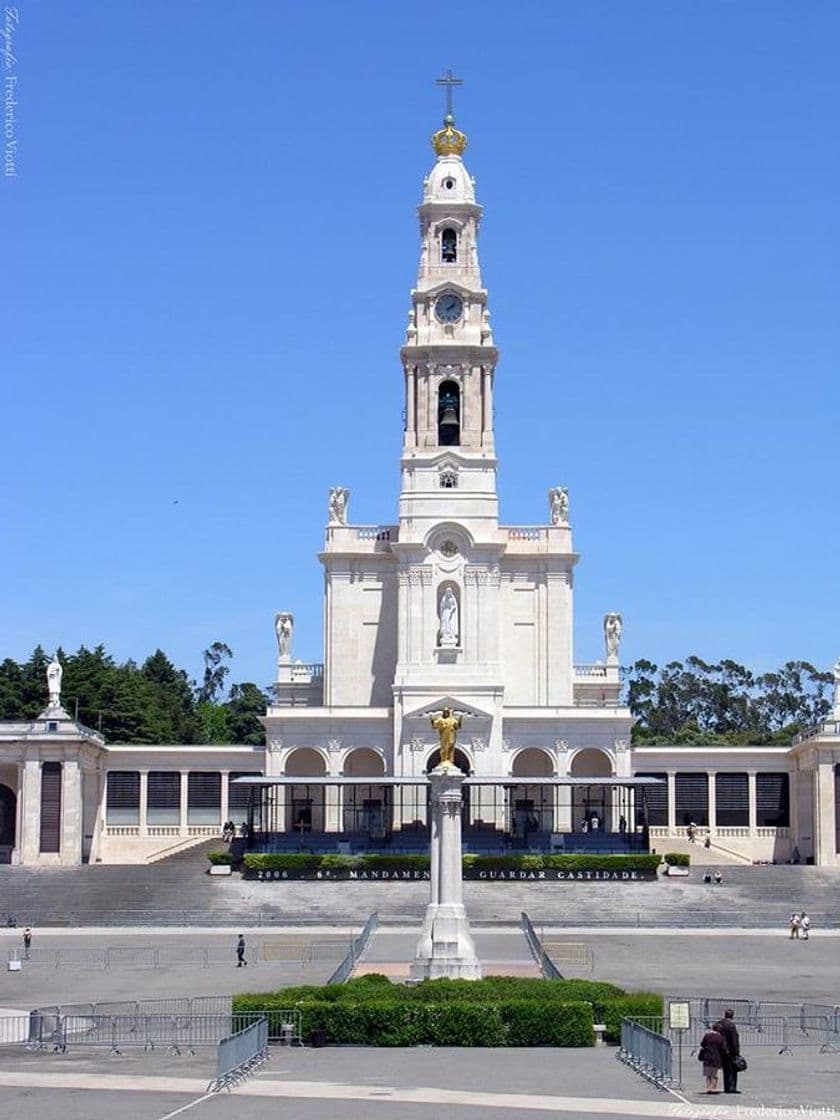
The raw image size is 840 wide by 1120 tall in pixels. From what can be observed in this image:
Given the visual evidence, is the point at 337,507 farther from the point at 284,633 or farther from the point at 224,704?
the point at 224,704

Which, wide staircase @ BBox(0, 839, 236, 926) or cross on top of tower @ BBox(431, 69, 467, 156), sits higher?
cross on top of tower @ BBox(431, 69, 467, 156)

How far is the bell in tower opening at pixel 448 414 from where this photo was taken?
9719 cm

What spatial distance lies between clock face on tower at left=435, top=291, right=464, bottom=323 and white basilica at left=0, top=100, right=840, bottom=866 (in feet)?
0.23

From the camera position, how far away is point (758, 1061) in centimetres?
3641

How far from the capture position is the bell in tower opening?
319 feet

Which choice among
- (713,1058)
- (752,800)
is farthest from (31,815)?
(713,1058)

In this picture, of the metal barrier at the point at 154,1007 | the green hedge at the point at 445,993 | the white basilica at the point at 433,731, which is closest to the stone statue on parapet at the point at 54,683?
the white basilica at the point at 433,731

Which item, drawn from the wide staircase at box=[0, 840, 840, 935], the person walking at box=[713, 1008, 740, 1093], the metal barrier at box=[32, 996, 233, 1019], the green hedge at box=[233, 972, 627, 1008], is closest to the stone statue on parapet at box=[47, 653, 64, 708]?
the wide staircase at box=[0, 840, 840, 935]

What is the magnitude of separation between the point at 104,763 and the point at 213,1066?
211 feet

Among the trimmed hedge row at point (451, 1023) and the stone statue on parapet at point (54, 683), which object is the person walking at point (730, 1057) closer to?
the trimmed hedge row at point (451, 1023)

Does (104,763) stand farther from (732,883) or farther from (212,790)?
(732,883)

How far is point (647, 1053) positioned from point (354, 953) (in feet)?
70.8

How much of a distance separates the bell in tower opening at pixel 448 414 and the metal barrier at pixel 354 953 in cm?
3172

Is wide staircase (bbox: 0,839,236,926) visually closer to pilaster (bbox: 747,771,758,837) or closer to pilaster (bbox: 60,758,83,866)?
pilaster (bbox: 60,758,83,866)
